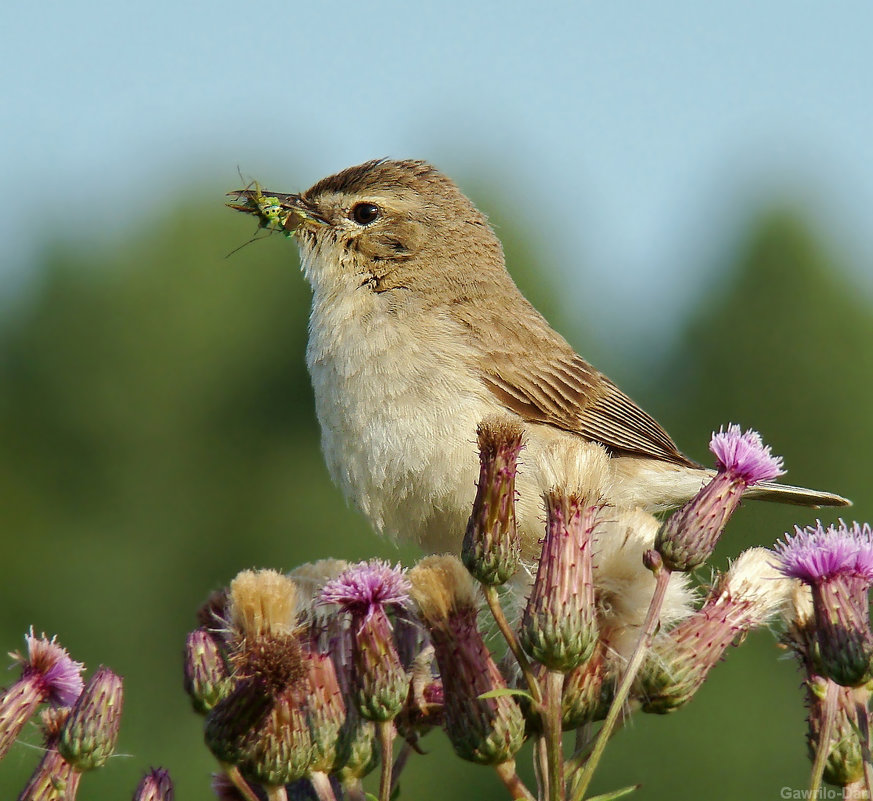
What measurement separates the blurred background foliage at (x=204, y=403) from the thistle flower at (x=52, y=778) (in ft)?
88.9

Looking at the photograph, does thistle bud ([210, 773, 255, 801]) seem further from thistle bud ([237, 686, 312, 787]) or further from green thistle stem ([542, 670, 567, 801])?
green thistle stem ([542, 670, 567, 801])

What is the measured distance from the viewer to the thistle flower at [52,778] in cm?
353

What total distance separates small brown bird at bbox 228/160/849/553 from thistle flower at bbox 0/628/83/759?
1892 millimetres

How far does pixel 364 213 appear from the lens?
6359 mm

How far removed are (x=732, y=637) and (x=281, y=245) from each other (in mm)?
36987

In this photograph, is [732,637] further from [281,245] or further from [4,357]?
[4,357]

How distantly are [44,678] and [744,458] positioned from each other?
2.03m

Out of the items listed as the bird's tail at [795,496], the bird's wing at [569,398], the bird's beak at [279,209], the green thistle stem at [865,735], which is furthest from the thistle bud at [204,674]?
the bird's tail at [795,496]

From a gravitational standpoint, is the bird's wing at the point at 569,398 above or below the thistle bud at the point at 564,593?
below

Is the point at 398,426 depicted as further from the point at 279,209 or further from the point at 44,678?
the point at 44,678

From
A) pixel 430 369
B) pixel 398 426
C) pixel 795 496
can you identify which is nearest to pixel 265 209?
pixel 430 369

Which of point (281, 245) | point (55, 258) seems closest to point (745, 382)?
point (281, 245)

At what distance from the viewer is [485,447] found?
3.66 m

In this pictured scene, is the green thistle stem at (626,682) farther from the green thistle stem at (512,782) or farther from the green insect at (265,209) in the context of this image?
the green insect at (265,209)
